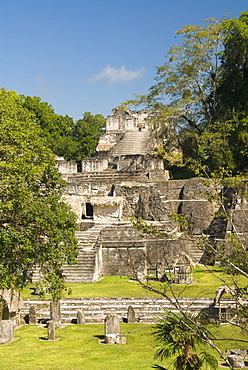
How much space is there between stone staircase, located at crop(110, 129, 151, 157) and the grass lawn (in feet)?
77.4

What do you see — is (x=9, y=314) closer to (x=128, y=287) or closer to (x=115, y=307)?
(x=115, y=307)

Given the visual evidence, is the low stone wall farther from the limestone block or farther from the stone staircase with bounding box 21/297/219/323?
the limestone block

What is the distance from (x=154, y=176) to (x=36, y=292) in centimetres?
1522

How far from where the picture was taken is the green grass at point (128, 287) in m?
15.4

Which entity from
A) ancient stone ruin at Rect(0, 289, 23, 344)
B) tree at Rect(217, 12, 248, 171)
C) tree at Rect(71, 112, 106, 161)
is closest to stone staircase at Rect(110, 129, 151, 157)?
tree at Rect(71, 112, 106, 161)

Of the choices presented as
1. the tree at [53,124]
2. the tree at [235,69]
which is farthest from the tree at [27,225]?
the tree at [53,124]

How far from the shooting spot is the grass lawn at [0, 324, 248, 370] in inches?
380

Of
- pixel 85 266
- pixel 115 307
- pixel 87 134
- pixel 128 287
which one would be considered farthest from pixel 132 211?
pixel 87 134

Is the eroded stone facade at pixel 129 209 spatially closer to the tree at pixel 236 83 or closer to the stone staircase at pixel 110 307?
the stone staircase at pixel 110 307

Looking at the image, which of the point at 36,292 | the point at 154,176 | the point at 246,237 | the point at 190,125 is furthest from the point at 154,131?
the point at 36,292

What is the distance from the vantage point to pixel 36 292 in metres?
16.1

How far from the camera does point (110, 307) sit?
14383mm

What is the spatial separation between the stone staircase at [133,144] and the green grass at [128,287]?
17966 millimetres

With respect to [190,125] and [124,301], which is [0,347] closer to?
[124,301]
